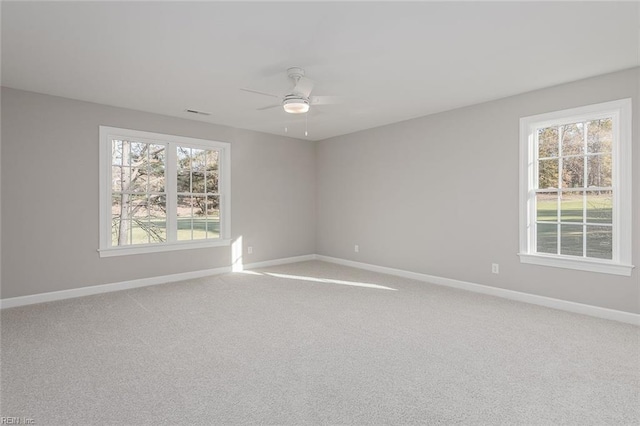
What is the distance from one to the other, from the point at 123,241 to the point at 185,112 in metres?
2.10

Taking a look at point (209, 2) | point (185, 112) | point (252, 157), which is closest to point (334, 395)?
point (209, 2)

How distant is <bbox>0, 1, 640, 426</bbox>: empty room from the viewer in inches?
92.9

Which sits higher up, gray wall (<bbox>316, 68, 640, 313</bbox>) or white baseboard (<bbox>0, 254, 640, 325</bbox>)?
gray wall (<bbox>316, 68, 640, 313</bbox>)

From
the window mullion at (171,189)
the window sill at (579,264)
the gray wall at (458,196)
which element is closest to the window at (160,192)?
the window mullion at (171,189)

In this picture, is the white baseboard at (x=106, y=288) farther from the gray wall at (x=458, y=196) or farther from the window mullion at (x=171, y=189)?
the gray wall at (x=458, y=196)

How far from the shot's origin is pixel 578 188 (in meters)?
3.97

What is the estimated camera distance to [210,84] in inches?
156

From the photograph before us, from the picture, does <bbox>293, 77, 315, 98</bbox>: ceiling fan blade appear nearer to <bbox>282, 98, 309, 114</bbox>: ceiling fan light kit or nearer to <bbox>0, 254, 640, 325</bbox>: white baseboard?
<bbox>282, 98, 309, 114</bbox>: ceiling fan light kit

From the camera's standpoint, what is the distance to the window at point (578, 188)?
3586mm

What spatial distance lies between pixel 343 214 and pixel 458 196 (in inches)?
95.0

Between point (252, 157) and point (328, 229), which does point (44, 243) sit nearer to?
point (252, 157)

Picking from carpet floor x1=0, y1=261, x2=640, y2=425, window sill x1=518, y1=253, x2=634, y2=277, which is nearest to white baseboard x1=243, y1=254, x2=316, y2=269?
carpet floor x1=0, y1=261, x2=640, y2=425

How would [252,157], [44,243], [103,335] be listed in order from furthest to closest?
[252,157], [44,243], [103,335]

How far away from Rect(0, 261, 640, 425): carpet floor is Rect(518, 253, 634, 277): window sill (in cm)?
53
